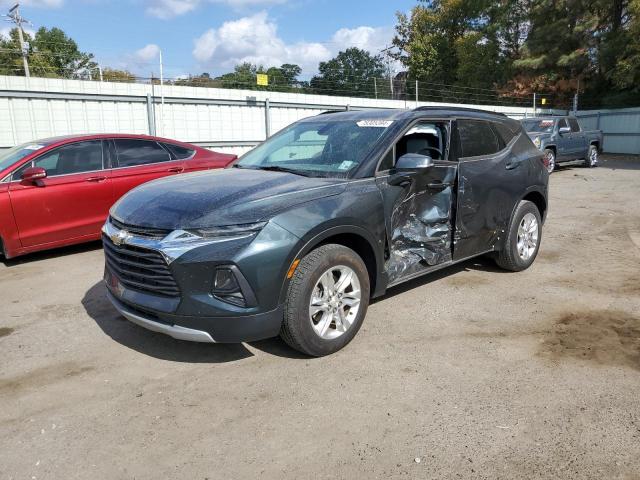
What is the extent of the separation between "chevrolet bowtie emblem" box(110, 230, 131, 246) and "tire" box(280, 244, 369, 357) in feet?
3.84

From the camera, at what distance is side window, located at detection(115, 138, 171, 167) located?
23.0ft

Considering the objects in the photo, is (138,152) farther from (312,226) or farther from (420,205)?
(312,226)

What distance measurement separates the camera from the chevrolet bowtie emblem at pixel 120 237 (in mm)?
3475

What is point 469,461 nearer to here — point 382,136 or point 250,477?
point 250,477

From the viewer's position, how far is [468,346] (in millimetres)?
3898

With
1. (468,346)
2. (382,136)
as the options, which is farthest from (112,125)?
(468,346)

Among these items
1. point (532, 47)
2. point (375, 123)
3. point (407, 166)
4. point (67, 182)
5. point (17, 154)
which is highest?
point (532, 47)

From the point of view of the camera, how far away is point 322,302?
358 cm

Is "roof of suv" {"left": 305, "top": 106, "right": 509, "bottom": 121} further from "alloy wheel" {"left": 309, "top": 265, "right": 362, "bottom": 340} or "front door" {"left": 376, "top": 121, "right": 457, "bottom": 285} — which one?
"alloy wheel" {"left": 309, "top": 265, "right": 362, "bottom": 340}

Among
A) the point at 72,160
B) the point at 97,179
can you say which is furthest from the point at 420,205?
the point at 72,160

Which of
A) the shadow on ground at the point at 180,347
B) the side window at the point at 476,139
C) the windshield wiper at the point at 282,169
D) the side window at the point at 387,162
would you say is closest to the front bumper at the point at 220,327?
the shadow on ground at the point at 180,347

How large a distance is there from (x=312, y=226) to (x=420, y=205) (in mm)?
1360

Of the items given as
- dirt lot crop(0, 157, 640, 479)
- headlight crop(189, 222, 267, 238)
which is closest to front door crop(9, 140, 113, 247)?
dirt lot crop(0, 157, 640, 479)

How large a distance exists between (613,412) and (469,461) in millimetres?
1055
